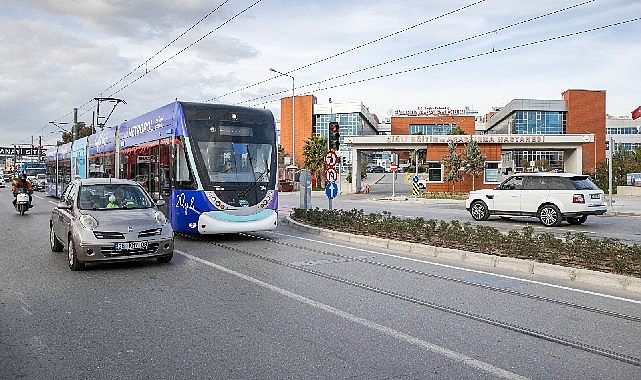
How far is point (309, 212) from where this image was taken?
62.8 ft

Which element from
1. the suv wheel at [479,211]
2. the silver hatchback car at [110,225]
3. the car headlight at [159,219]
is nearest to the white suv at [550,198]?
the suv wheel at [479,211]

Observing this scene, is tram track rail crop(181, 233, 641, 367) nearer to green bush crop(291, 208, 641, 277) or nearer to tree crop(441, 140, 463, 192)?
green bush crop(291, 208, 641, 277)

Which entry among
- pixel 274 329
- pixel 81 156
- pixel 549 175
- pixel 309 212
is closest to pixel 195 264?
pixel 274 329

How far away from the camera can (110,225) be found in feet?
33.2

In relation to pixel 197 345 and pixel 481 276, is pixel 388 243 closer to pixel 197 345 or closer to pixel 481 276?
pixel 481 276

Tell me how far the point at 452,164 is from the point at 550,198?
2988 centimetres

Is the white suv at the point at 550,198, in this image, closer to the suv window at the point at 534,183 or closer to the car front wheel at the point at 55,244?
the suv window at the point at 534,183

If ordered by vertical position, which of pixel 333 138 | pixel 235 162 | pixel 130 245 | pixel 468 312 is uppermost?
pixel 333 138

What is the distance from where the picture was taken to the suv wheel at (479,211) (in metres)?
22.3

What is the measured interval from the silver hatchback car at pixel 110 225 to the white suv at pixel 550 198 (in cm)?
1356

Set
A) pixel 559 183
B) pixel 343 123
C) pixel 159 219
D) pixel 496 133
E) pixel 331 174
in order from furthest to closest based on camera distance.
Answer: pixel 343 123 < pixel 496 133 < pixel 331 174 < pixel 559 183 < pixel 159 219

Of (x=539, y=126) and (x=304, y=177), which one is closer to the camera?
(x=304, y=177)

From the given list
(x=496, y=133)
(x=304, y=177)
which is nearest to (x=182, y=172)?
(x=304, y=177)

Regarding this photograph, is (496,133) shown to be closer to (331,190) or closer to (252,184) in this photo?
(331,190)
